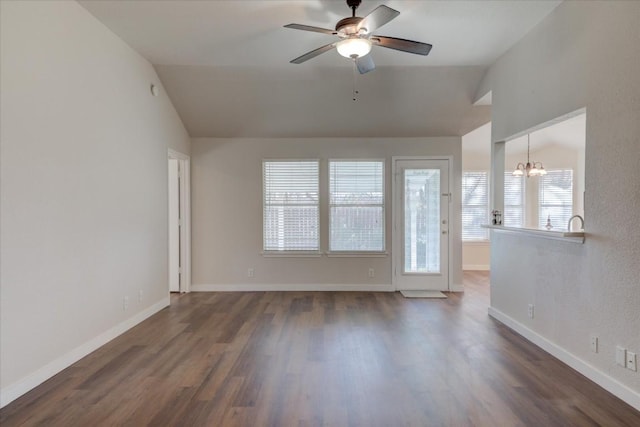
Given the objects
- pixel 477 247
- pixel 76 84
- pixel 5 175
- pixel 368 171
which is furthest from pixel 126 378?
pixel 477 247

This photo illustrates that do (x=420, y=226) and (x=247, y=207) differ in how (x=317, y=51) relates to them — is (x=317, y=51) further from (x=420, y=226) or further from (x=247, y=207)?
(x=420, y=226)

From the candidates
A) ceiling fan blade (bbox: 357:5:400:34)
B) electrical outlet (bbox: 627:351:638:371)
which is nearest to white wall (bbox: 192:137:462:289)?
ceiling fan blade (bbox: 357:5:400:34)

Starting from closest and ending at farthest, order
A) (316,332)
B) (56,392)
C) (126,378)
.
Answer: (56,392) < (126,378) < (316,332)

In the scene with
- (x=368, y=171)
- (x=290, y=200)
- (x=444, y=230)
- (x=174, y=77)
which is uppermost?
(x=174, y=77)

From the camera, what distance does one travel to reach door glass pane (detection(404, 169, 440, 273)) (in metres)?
5.43

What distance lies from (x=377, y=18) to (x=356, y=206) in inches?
132

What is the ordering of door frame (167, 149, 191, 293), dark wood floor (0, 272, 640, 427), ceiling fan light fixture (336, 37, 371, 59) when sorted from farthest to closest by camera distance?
door frame (167, 149, 191, 293)
ceiling fan light fixture (336, 37, 371, 59)
dark wood floor (0, 272, 640, 427)

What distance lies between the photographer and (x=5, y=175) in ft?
7.54

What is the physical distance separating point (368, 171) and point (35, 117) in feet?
13.4

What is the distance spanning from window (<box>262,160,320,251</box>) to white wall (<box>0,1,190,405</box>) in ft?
5.90

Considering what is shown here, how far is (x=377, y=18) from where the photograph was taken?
2340mm

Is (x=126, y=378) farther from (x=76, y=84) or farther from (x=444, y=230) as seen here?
(x=444, y=230)

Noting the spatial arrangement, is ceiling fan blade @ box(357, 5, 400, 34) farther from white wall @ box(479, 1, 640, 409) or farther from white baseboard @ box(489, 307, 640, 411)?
white baseboard @ box(489, 307, 640, 411)

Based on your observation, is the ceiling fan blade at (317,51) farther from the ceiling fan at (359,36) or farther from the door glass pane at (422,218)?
the door glass pane at (422,218)
